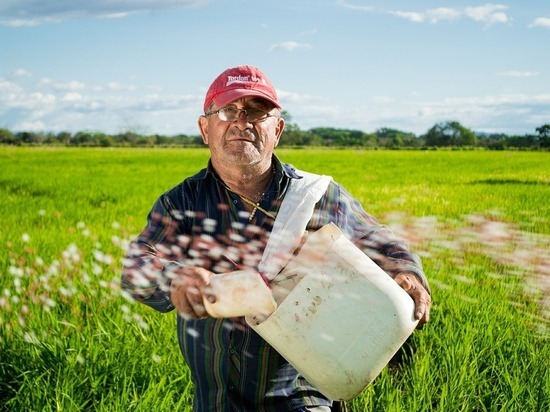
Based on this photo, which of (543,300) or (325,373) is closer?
(325,373)

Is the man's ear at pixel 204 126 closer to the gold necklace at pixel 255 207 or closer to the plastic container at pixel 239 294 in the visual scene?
the gold necklace at pixel 255 207

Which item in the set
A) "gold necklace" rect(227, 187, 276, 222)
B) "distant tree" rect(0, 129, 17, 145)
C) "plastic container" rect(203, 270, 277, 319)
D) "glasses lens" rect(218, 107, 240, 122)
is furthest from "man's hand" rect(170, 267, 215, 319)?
"distant tree" rect(0, 129, 17, 145)

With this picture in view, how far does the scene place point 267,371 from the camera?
5.50 ft

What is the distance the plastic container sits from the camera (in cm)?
132

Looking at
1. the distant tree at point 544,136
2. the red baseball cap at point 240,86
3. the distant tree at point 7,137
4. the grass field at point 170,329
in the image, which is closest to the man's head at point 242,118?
the red baseball cap at point 240,86

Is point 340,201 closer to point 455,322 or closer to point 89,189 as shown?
point 455,322

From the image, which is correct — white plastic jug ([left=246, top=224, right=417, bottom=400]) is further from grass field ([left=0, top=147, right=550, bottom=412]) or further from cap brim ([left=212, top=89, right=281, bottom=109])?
grass field ([left=0, top=147, right=550, bottom=412])

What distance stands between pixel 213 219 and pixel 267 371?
1.36 ft

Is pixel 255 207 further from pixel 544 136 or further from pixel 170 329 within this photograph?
pixel 544 136

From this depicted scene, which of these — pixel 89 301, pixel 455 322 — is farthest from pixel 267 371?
pixel 89 301

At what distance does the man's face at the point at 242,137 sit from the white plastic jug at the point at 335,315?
0.39 meters

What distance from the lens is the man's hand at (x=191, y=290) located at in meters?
1.37

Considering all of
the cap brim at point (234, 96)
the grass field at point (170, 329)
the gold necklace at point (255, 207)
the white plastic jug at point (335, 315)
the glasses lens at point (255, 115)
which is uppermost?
the cap brim at point (234, 96)

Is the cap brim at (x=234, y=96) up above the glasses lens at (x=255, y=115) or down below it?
above
